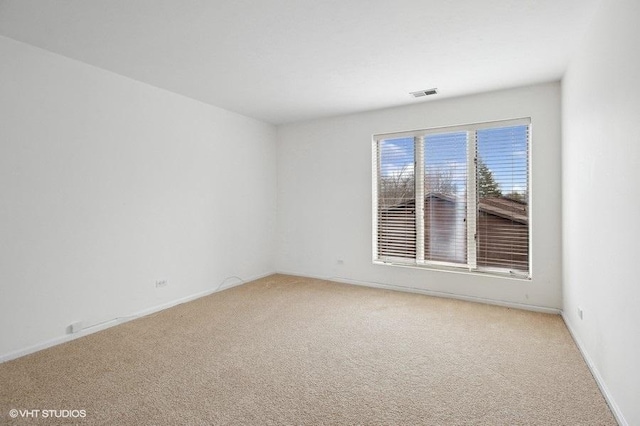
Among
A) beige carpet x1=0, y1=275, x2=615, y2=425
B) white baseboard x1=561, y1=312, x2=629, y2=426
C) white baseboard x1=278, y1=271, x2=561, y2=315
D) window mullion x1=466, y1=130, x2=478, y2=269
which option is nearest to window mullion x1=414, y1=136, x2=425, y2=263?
white baseboard x1=278, y1=271, x2=561, y2=315

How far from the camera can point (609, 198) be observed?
208cm

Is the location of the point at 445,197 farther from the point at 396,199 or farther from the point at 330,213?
the point at 330,213

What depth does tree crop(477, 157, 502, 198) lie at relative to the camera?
161 inches

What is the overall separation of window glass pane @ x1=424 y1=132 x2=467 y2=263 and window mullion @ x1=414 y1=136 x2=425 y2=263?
5cm

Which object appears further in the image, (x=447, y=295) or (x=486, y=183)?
(x=447, y=295)

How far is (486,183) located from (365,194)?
1.66 m

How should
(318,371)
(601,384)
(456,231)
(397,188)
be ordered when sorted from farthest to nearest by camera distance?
(397,188), (456,231), (318,371), (601,384)

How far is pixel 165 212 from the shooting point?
3975 millimetres

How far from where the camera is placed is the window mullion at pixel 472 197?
13.9 feet

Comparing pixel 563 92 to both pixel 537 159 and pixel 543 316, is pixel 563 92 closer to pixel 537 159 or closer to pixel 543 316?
pixel 537 159

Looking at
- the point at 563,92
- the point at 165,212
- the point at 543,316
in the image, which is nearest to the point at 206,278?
the point at 165,212

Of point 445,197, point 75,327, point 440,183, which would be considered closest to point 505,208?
point 445,197

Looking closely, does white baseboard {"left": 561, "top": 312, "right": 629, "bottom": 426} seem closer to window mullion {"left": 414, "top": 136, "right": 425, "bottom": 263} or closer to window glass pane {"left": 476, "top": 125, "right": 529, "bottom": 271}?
window glass pane {"left": 476, "top": 125, "right": 529, "bottom": 271}

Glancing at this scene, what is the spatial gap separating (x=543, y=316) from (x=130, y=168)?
4905 mm
